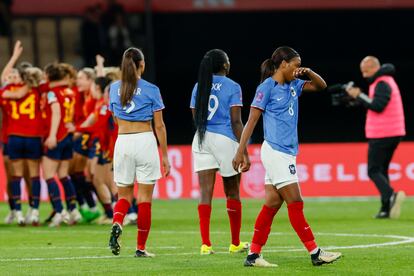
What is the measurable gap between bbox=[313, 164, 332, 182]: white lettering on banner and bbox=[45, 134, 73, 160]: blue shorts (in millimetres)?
7054

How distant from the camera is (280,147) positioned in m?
11.5

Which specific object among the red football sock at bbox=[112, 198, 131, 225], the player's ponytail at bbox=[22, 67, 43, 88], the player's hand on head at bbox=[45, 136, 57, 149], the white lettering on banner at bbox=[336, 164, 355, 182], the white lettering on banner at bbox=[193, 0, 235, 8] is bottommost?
the white lettering on banner at bbox=[336, 164, 355, 182]

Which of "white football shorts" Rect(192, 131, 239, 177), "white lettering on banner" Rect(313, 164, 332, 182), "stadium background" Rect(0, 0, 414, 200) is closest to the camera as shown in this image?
"white football shorts" Rect(192, 131, 239, 177)

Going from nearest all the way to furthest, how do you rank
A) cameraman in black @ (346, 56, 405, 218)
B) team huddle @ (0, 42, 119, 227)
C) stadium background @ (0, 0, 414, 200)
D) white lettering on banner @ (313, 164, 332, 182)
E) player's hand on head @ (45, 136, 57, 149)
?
player's hand on head @ (45, 136, 57, 149)
team huddle @ (0, 42, 119, 227)
cameraman in black @ (346, 56, 405, 218)
white lettering on banner @ (313, 164, 332, 182)
stadium background @ (0, 0, 414, 200)

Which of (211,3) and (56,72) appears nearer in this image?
(56,72)

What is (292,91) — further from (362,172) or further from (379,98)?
(362,172)

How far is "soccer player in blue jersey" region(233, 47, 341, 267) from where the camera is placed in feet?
37.4

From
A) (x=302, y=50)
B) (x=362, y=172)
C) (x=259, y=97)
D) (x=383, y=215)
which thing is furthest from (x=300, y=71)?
(x=302, y=50)

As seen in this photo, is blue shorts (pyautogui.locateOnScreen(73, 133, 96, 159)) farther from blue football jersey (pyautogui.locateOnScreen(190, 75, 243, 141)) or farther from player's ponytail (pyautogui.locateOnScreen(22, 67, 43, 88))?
blue football jersey (pyautogui.locateOnScreen(190, 75, 243, 141))

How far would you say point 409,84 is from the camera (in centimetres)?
3228

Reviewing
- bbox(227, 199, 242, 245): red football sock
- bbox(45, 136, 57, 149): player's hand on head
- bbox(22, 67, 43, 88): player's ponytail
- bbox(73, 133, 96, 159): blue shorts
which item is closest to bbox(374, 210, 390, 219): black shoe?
bbox(73, 133, 96, 159): blue shorts

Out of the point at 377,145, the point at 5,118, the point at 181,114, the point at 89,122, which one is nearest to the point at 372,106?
the point at 377,145

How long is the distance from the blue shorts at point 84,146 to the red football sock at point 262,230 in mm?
7125

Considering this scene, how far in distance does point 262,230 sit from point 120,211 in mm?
1644
